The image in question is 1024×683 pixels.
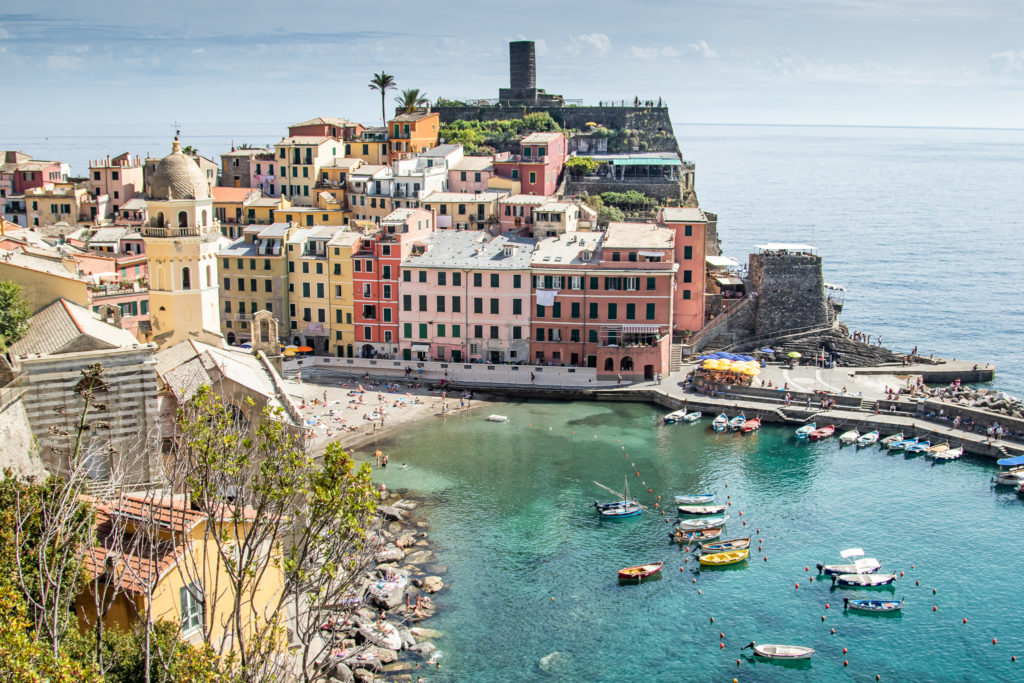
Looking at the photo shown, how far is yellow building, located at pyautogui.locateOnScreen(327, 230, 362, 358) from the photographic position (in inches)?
2842

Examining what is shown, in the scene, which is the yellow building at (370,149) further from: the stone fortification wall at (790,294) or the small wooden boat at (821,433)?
the small wooden boat at (821,433)

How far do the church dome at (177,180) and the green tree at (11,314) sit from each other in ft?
27.7

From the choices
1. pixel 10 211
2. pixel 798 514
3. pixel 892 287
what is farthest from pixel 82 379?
pixel 892 287

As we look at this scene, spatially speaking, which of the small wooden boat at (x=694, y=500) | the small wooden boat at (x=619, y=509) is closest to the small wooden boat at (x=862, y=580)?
the small wooden boat at (x=694, y=500)

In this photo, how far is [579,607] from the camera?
132 feet

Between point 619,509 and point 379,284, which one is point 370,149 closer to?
point 379,284

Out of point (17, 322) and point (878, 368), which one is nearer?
point (17, 322)

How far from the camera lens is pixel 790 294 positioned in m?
78.7

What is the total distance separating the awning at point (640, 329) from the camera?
6931cm

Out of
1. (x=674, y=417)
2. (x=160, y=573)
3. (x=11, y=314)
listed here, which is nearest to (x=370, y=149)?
(x=674, y=417)

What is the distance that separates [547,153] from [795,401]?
36047mm

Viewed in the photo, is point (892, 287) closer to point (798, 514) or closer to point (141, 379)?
point (798, 514)

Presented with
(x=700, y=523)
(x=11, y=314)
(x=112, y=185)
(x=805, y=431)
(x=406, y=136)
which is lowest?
(x=700, y=523)

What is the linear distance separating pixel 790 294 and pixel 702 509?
34253mm
